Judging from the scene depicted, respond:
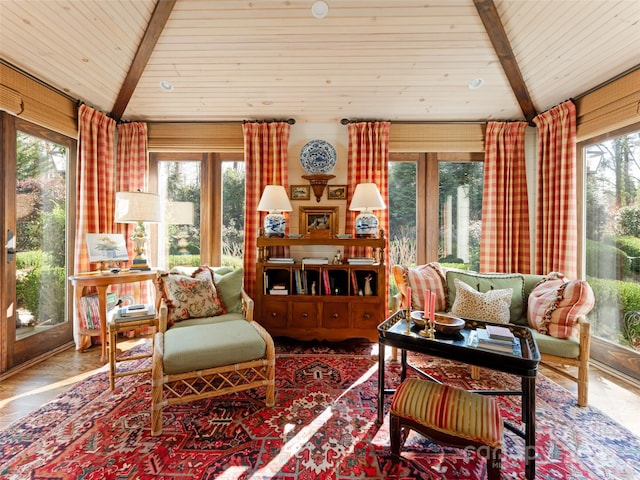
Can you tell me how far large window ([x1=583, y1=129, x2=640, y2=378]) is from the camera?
2516 millimetres

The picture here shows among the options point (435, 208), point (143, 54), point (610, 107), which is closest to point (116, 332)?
point (143, 54)

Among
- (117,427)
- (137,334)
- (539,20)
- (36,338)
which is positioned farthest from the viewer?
(137,334)

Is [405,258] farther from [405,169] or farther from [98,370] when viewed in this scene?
[98,370]

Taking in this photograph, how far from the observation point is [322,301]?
116 inches

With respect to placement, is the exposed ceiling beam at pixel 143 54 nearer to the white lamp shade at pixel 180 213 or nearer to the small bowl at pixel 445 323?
the white lamp shade at pixel 180 213

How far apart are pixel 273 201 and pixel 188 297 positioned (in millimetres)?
1207

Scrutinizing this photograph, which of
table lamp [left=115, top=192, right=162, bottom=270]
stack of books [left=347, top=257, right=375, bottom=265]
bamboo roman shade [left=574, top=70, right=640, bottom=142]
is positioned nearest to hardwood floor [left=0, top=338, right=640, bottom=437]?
table lamp [left=115, top=192, right=162, bottom=270]

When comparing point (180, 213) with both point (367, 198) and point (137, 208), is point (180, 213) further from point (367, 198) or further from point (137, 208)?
point (367, 198)

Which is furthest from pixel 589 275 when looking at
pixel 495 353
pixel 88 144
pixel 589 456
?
pixel 88 144

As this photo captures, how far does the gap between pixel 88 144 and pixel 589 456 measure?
4708mm

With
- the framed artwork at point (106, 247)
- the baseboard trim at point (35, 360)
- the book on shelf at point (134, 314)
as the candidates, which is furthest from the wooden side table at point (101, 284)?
the book on shelf at point (134, 314)

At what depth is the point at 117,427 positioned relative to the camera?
1767 millimetres

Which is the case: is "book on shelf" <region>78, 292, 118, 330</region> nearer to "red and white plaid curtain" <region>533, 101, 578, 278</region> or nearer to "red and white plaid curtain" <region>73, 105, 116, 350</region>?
"red and white plaid curtain" <region>73, 105, 116, 350</region>

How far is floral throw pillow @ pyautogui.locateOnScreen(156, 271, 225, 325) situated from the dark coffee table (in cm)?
148
